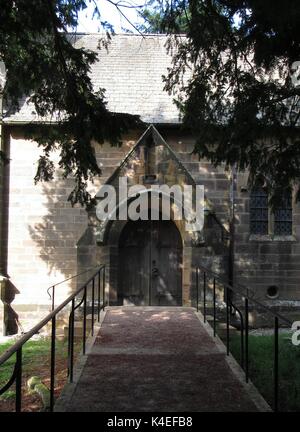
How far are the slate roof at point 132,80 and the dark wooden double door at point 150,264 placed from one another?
292cm

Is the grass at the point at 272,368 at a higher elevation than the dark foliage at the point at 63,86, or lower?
lower

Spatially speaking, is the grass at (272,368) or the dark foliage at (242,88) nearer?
the dark foliage at (242,88)

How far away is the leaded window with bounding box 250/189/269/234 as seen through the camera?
13766 mm

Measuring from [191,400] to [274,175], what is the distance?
10.8 feet

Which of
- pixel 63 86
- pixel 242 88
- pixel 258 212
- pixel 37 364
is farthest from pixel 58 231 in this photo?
pixel 242 88

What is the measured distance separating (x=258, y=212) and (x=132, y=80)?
5.36 meters

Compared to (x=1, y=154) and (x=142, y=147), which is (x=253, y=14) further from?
(x=142, y=147)

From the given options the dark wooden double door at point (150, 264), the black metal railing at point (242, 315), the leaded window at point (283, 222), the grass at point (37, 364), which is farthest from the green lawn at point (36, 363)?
the leaded window at point (283, 222)

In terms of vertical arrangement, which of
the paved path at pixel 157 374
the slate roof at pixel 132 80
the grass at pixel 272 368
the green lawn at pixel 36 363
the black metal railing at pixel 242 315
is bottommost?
the green lawn at pixel 36 363

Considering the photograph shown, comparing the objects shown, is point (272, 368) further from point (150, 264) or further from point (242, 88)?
point (150, 264)

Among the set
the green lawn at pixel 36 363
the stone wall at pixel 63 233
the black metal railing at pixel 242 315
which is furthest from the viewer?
the stone wall at pixel 63 233

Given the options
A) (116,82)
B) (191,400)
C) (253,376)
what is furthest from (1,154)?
(116,82)

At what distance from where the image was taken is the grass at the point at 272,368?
21.4ft

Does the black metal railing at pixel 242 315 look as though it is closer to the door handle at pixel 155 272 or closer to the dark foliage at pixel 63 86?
the door handle at pixel 155 272
